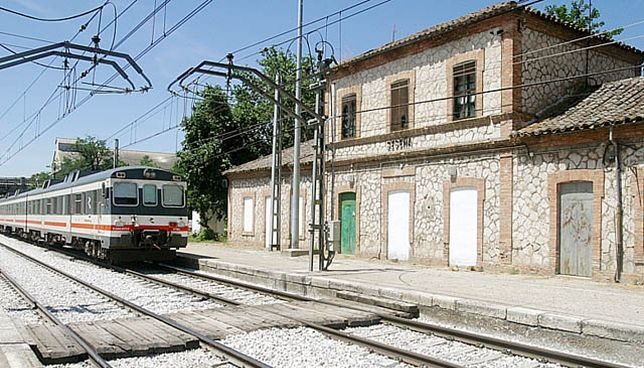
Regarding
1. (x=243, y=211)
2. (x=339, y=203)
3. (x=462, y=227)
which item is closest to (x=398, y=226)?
(x=462, y=227)

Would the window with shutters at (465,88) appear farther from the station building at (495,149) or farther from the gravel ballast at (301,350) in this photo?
the gravel ballast at (301,350)

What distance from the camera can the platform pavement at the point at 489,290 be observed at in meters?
9.05

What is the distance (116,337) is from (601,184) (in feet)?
35.0

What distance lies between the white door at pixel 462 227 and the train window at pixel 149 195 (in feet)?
28.7

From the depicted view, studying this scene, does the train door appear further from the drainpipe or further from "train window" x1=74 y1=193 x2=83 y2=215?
the drainpipe

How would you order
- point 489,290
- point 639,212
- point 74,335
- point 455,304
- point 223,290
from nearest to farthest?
point 74,335
point 455,304
point 489,290
point 639,212
point 223,290

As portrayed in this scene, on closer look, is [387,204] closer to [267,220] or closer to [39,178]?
[267,220]

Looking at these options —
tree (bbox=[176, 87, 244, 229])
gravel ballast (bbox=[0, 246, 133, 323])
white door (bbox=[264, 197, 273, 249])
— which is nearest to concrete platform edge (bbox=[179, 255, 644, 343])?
gravel ballast (bbox=[0, 246, 133, 323])

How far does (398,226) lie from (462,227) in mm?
2676

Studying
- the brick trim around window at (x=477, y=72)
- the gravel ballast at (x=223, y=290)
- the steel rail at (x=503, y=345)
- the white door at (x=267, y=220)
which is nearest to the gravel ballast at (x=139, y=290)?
the gravel ballast at (x=223, y=290)

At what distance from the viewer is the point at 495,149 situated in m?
16.6

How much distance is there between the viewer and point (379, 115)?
68.0ft

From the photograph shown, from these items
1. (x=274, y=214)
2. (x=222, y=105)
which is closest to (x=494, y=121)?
(x=274, y=214)

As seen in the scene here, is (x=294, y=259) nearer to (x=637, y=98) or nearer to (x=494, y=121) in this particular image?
(x=494, y=121)
